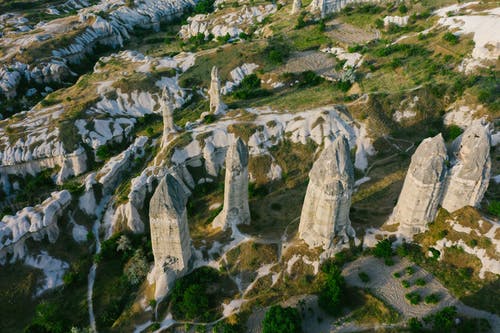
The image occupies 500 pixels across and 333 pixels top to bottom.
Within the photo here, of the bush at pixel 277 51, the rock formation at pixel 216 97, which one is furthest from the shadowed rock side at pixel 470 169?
the bush at pixel 277 51

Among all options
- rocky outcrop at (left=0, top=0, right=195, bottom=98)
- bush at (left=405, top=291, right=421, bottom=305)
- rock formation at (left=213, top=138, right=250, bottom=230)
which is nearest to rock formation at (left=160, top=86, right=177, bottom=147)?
rock formation at (left=213, top=138, right=250, bottom=230)

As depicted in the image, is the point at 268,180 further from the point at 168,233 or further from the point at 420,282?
the point at 420,282

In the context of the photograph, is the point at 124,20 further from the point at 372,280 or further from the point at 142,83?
the point at 372,280

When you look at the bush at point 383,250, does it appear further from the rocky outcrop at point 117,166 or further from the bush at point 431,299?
the rocky outcrop at point 117,166

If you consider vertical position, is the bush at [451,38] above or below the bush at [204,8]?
below

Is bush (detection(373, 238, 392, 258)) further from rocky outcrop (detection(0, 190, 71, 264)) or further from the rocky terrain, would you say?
rocky outcrop (detection(0, 190, 71, 264))

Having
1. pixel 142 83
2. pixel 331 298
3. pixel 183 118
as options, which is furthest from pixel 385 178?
pixel 142 83

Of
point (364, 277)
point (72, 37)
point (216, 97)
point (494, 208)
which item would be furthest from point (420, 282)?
point (72, 37)
